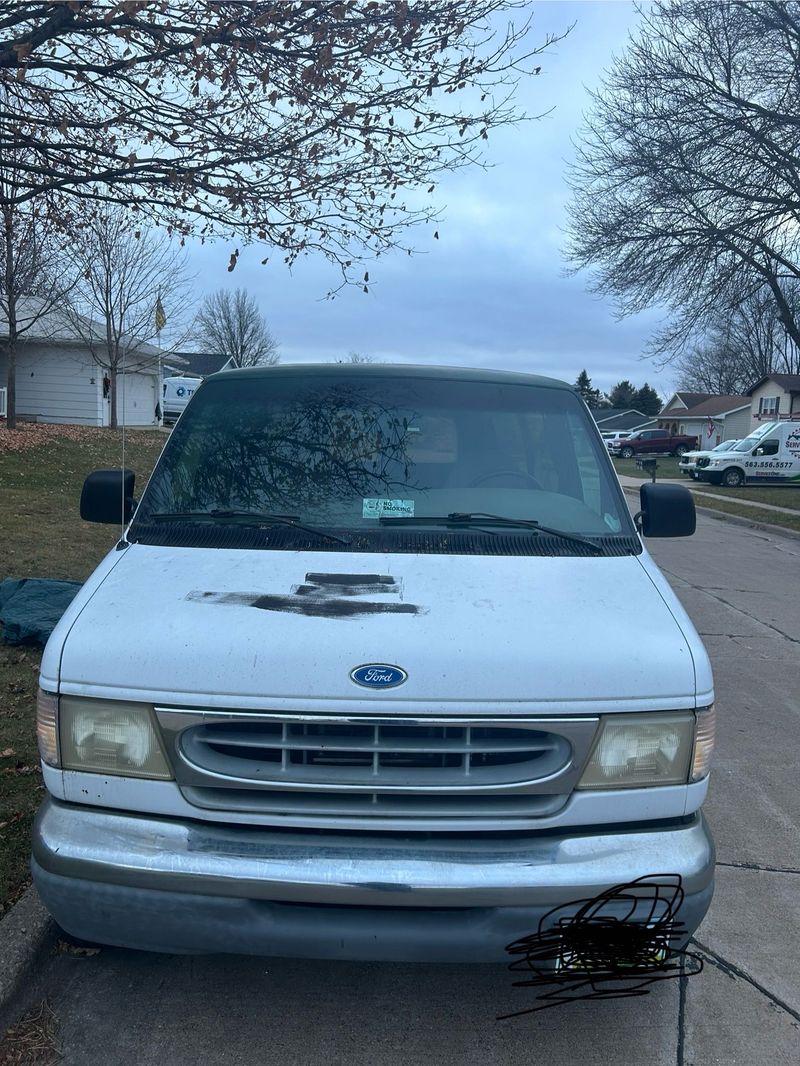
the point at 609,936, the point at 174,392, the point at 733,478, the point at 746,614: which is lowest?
the point at 733,478

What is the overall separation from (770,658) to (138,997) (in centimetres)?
619

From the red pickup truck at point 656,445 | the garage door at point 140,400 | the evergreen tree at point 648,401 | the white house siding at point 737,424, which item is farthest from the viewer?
the evergreen tree at point 648,401

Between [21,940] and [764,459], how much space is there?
33582 mm

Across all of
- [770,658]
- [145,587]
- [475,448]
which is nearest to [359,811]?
[145,587]

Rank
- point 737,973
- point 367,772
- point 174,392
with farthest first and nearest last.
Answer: point 174,392 → point 737,973 → point 367,772

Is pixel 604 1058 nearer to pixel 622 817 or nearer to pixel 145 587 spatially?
pixel 622 817

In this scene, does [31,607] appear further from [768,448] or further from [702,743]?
[768,448]

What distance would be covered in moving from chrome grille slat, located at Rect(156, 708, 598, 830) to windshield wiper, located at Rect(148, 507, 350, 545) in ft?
3.22

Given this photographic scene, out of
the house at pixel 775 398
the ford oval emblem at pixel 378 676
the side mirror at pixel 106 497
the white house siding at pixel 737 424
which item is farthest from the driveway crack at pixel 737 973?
the white house siding at pixel 737 424

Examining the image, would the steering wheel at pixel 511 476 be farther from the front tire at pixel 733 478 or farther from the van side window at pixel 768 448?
the van side window at pixel 768 448

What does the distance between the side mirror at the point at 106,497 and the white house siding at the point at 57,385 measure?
2920 cm

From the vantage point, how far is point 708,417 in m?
68.1

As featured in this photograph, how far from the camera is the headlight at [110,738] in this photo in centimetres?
259

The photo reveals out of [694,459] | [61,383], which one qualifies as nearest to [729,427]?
[694,459]
